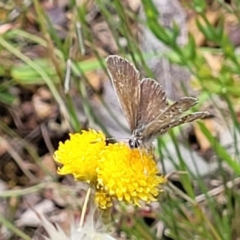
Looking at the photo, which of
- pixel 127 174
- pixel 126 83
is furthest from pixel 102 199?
pixel 126 83

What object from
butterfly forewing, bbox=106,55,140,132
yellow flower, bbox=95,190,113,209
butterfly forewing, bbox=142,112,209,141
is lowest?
yellow flower, bbox=95,190,113,209

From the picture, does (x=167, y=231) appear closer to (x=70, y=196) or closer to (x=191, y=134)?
(x=70, y=196)

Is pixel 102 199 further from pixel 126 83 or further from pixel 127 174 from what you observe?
pixel 126 83

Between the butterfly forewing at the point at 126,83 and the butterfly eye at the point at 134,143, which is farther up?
the butterfly forewing at the point at 126,83

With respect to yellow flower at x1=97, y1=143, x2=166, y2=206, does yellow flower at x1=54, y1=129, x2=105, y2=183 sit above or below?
above
